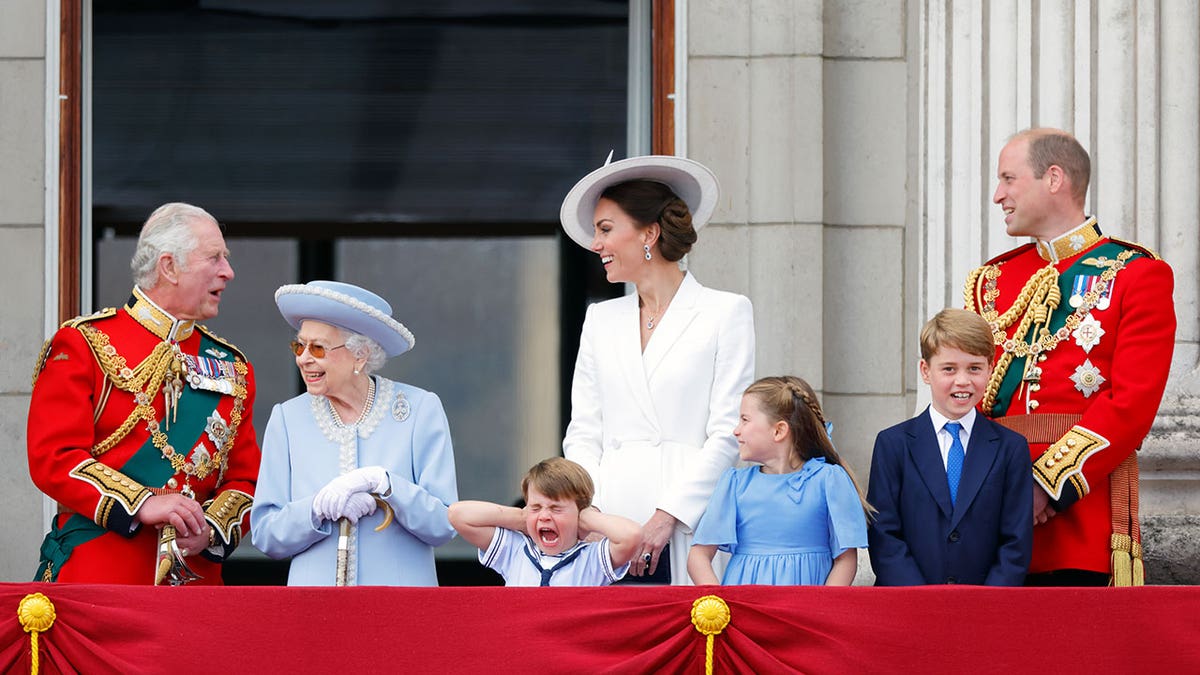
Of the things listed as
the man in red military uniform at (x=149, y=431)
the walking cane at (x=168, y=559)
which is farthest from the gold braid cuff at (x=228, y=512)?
the walking cane at (x=168, y=559)

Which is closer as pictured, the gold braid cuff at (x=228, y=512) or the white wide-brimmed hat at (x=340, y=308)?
the white wide-brimmed hat at (x=340, y=308)

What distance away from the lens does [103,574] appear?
16.9 feet

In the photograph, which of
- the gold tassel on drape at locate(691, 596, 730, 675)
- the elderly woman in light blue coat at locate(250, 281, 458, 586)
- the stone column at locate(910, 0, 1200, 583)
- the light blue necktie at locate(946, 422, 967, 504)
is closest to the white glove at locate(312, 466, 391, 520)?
the elderly woman in light blue coat at locate(250, 281, 458, 586)

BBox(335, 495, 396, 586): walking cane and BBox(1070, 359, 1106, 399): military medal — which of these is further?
BBox(1070, 359, 1106, 399): military medal

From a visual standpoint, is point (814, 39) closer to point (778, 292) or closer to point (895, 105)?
point (895, 105)

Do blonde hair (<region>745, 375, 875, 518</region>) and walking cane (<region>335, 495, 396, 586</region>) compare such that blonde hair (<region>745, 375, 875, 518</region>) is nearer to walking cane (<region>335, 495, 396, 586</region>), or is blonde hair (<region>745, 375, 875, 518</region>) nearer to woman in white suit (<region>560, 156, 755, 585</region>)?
woman in white suit (<region>560, 156, 755, 585</region>)

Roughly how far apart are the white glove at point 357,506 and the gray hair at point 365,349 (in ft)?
1.48

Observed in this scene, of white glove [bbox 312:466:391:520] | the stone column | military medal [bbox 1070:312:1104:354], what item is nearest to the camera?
white glove [bbox 312:466:391:520]

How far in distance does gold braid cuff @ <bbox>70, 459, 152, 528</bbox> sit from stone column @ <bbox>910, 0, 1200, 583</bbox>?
324 cm

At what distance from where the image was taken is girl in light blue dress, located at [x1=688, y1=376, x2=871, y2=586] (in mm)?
4828

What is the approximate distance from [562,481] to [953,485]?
1048 mm

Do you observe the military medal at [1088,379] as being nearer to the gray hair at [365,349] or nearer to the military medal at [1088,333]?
the military medal at [1088,333]

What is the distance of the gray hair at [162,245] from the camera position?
5301mm

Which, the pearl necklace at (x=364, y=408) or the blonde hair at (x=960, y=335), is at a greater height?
the blonde hair at (x=960, y=335)
